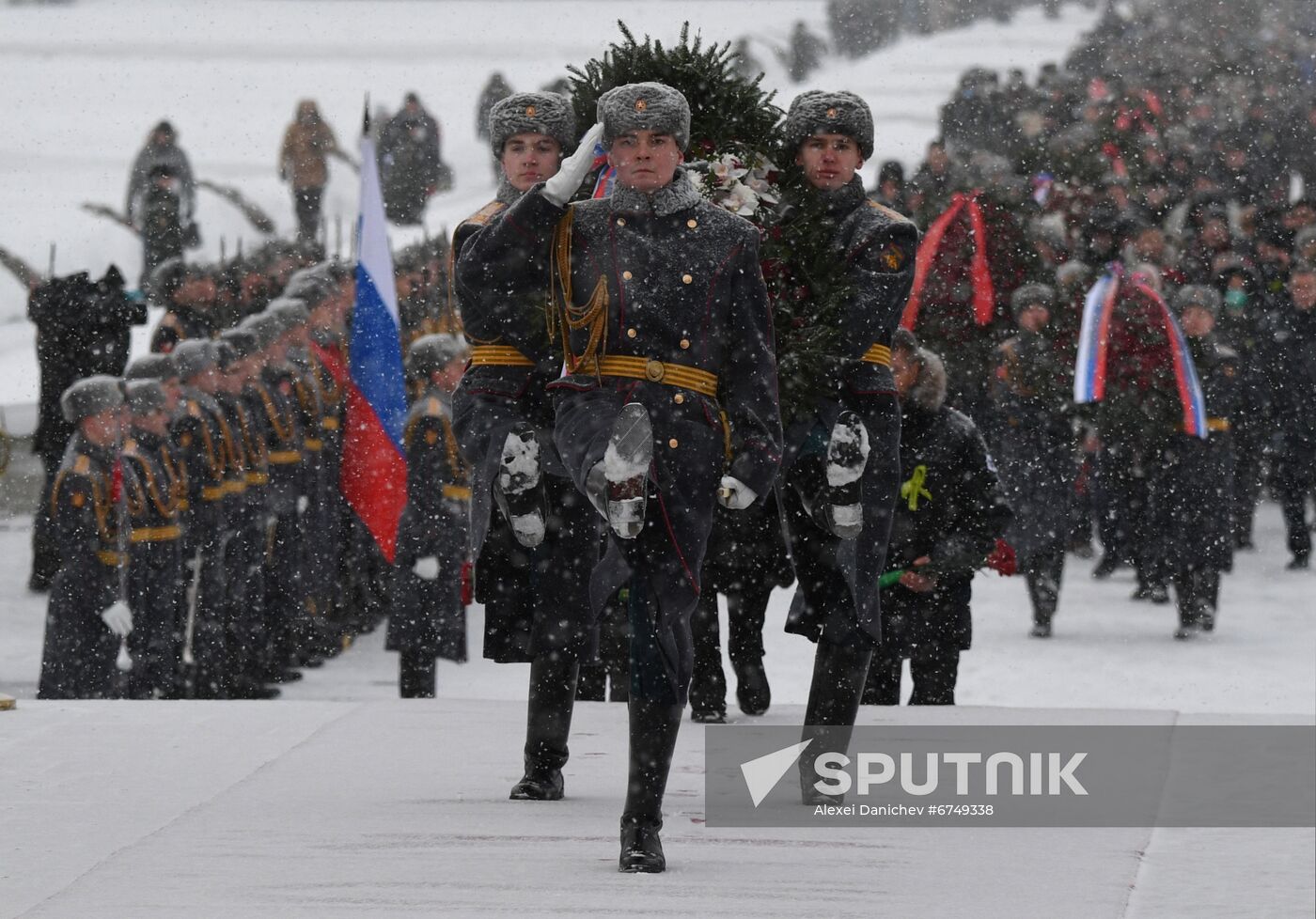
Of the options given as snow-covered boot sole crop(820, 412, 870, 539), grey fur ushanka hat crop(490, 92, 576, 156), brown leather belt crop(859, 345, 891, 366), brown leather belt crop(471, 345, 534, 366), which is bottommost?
snow-covered boot sole crop(820, 412, 870, 539)

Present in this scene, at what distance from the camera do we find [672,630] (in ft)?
18.7

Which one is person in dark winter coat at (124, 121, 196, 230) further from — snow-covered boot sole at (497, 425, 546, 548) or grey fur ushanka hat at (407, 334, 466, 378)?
snow-covered boot sole at (497, 425, 546, 548)

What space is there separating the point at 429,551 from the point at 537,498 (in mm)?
4729

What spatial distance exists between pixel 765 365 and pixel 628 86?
75 centimetres

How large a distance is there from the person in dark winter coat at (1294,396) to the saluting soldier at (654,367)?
34.3 ft

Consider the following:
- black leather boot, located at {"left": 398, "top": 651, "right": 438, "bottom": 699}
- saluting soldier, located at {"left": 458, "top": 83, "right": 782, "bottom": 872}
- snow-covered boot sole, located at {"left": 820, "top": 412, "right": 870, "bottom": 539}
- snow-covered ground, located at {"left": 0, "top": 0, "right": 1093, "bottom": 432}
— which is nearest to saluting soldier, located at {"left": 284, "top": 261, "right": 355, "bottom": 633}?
black leather boot, located at {"left": 398, "top": 651, "right": 438, "bottom": 699}

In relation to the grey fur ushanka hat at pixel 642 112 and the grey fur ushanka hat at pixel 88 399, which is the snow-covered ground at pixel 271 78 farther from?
the grey fur ushanka hat at pixel 642 112

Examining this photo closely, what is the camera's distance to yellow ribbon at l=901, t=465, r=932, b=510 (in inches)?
361

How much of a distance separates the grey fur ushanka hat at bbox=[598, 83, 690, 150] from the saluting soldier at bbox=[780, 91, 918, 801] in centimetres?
83

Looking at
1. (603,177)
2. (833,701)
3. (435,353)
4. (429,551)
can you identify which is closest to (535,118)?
(603,177)

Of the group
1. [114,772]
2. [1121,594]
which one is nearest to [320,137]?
[1121,594]

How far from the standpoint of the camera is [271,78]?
44250 mm

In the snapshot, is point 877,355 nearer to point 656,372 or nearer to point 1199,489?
point 656,372

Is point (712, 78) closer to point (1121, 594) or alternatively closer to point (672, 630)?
point (672, 630)
